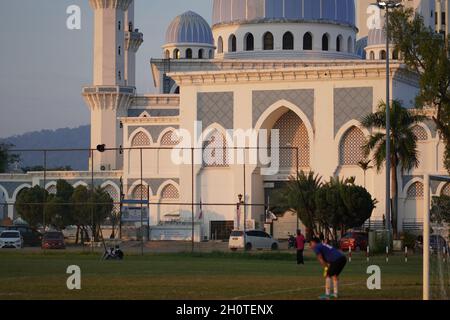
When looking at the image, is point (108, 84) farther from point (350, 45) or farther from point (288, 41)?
point (350, 45)

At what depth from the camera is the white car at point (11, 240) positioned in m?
51.9

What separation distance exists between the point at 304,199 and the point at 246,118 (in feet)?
44.0

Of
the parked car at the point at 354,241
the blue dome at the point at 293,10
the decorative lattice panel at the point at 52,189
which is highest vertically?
the blue dome at the point at 293,10

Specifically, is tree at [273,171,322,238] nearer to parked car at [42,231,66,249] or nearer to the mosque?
the mosque

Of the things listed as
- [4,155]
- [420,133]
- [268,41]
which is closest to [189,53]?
[268,41]

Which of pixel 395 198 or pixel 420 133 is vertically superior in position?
pixel 420 133

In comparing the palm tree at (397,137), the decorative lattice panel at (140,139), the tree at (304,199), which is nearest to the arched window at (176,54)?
the decorative lattice panel at (140,139)

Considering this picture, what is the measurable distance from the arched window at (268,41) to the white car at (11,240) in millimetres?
30815

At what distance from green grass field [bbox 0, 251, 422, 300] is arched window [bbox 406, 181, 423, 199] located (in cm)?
2487

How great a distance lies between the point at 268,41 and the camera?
80.3 m

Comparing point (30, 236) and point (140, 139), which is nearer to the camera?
point (30, 236)

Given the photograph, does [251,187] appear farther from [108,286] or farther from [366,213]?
[108,286]

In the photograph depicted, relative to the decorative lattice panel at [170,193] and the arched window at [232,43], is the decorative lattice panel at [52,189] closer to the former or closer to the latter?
the decorative lattice panel at [170,193]
